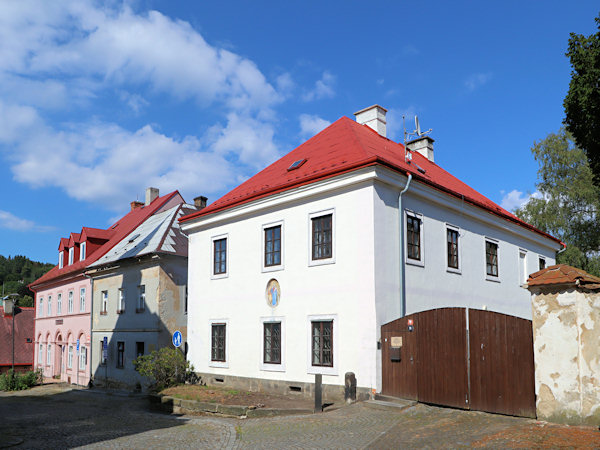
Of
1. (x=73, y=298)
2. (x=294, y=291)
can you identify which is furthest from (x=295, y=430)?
(x=73, y=298)

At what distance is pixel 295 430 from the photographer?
12000mm

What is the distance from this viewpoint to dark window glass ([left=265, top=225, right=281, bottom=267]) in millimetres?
18403

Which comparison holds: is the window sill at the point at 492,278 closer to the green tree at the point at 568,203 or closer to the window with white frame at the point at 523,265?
the window with white frame at the point at 523,265

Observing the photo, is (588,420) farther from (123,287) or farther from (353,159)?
(123,287)

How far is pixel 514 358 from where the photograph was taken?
11.0 meters

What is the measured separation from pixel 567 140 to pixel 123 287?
27800mm

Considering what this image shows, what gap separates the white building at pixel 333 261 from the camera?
15594 millimetres

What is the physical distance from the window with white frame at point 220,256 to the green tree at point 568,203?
2164 cm

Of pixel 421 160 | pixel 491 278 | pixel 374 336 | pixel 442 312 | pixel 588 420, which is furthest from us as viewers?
pixel 421 160

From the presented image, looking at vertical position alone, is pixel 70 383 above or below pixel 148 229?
below

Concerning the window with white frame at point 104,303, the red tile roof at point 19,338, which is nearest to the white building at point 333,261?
the window with white frame at point 104,303

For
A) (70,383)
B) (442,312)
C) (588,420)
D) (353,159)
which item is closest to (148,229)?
(70,383)

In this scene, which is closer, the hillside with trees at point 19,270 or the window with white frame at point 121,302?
the window with white frame at point 121,302

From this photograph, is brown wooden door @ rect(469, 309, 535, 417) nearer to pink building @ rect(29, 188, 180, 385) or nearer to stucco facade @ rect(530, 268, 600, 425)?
stucco facade @ rect(530, 268, 600, 425)
